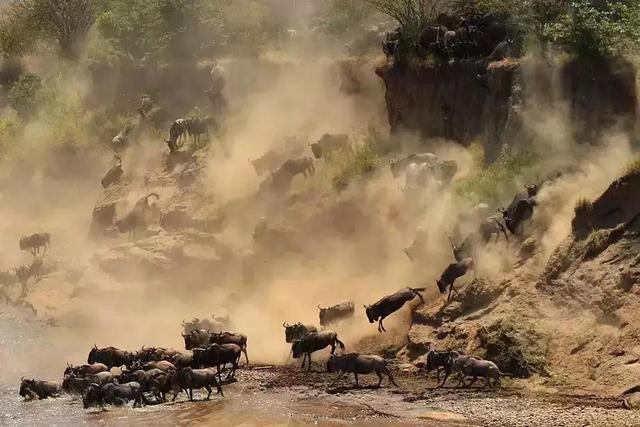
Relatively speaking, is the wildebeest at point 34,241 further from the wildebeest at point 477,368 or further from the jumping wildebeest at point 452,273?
the wildebeest at point 477,368

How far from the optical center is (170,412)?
19.2m

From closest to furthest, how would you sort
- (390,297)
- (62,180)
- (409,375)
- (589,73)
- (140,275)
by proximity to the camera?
(409,375), (390,297), (589,73), (140,275), (62,180)

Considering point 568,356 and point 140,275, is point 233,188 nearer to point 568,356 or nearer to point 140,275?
point 140,275

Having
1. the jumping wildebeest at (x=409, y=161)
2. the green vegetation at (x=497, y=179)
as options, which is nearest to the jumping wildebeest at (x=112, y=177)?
the jumping wildebeest at (x=409, y=161)

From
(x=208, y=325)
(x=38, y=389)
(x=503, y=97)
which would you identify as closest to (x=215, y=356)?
(x=38, y=389)

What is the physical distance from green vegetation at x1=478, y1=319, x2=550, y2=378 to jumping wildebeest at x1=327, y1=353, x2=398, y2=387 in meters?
2.57

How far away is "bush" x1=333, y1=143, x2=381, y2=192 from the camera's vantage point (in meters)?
35.6

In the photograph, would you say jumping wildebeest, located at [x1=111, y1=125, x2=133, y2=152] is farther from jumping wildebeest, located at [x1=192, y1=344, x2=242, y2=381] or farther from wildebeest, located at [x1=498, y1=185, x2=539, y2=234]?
wildebeest, located at [x1=498, y1=185, x2=539, y2=234]

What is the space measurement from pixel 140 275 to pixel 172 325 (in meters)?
4.73

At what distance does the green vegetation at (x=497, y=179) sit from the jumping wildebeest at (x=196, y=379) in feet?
40.9

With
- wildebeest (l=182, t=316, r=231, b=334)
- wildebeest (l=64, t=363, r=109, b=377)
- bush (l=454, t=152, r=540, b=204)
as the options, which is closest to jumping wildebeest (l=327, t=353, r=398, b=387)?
wildebeest (l=64, t=363, r=109, b=377)

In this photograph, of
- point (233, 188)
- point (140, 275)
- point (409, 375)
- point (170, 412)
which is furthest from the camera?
point (233, 188)

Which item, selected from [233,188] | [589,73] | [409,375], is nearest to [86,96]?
[233,188]

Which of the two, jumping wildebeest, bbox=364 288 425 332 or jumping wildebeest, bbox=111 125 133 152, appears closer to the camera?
jumping wildebeest, bbox=364 288 425 332
